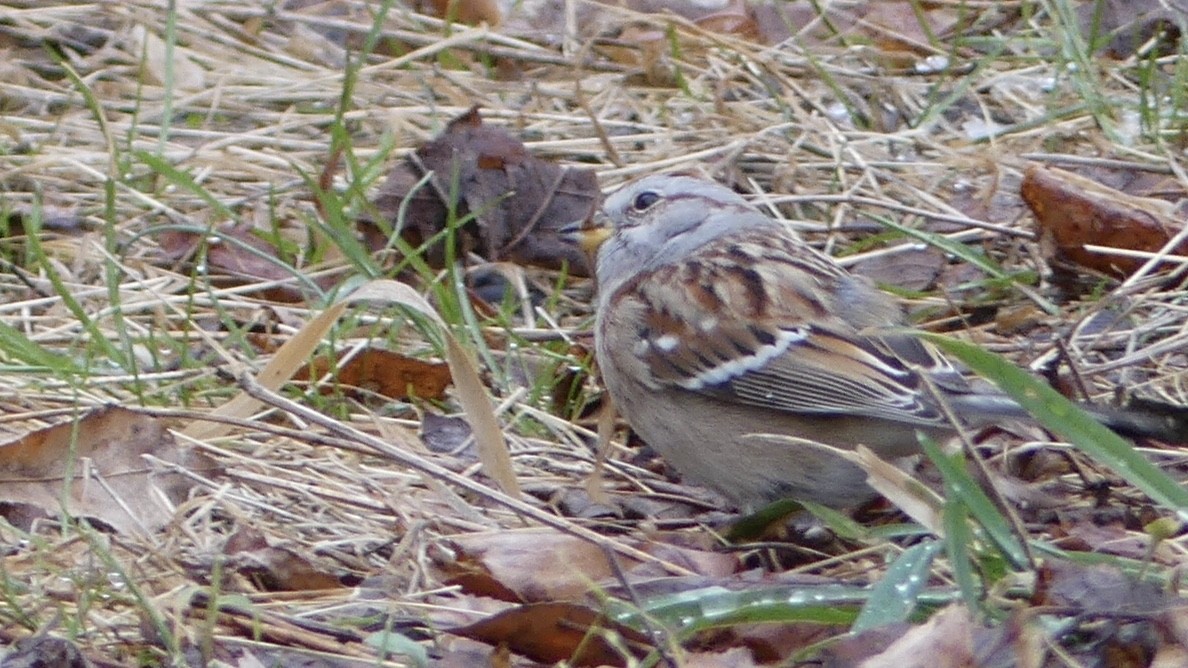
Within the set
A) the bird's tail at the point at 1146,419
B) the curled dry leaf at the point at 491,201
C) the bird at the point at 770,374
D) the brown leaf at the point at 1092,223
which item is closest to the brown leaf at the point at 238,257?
the curled dry leaf at the point at 491,201

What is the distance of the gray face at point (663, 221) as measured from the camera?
13.0 ft

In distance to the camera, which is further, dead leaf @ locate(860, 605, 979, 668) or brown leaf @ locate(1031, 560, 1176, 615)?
brown leaf @ locate(1031, 560, 1176, 615)

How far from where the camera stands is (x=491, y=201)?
4.55m

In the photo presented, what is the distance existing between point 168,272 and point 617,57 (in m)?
2.01

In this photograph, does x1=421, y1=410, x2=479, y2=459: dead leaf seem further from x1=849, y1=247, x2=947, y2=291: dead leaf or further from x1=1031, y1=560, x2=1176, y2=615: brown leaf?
x1=1031, y1=560, x2=1176, y2=615: brown leaf

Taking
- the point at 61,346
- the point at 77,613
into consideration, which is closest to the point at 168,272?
the point at 61,346

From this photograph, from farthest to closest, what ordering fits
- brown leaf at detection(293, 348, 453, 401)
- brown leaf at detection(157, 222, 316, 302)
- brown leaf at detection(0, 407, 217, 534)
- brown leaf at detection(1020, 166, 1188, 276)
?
brown leaf at detection(157, 222, 316, 302) < brown leaf at detection(1020, 166, 1188, 276) < brown leaf at detection(293, 348, 453, 401) < brown leaf at detection(0, 407, 217, 534)

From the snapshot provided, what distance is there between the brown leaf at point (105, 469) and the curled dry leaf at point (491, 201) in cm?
136

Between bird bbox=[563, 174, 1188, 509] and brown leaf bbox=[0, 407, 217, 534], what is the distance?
0.87 m

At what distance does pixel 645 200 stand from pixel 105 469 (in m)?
1.42

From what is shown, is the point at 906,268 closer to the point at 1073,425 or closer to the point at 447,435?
the point at 447,435

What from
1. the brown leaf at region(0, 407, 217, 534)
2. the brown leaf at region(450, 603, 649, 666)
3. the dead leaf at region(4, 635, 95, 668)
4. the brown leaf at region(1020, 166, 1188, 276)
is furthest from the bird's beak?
the dead leaf at region(4, 635, 95, 668)

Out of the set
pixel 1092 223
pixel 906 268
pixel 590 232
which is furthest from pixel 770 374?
pixel 1092 223

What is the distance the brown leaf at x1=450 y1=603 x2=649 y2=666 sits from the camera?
97.0 inches
